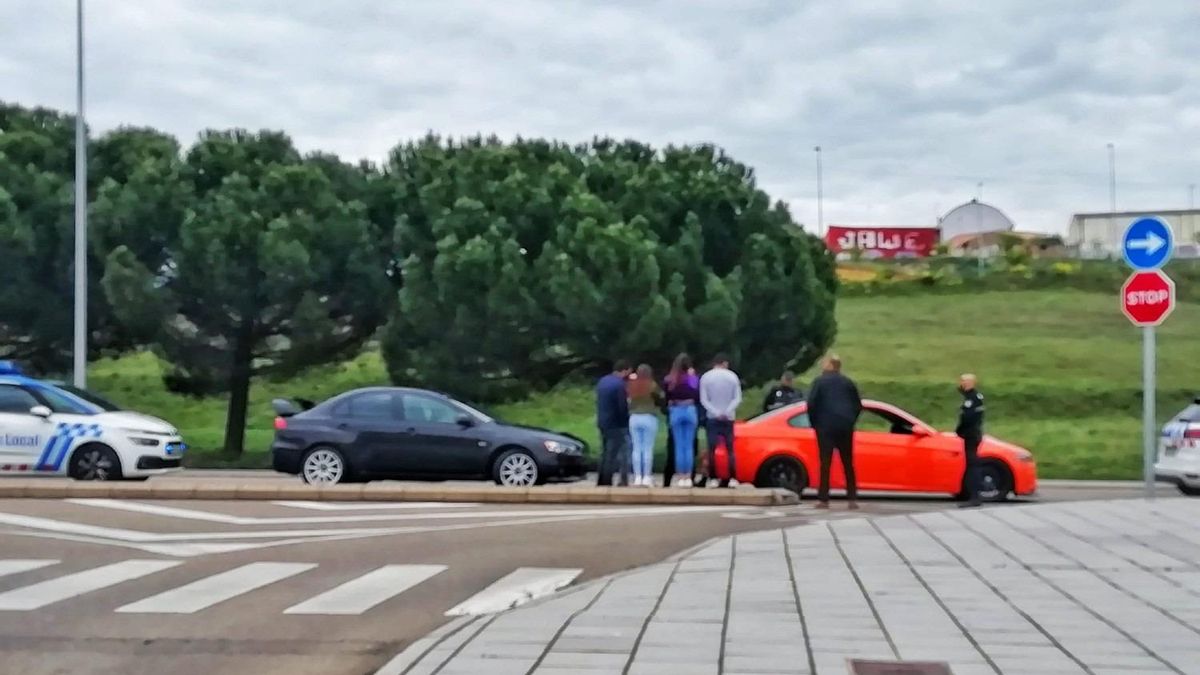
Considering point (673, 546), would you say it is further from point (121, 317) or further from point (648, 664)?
point (121, 317)

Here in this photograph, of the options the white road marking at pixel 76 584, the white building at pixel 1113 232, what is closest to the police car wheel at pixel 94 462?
the white road marking at pixel 76 584

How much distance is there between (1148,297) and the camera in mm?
14461

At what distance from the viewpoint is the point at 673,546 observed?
12750mm

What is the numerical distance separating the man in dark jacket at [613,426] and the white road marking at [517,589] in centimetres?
737

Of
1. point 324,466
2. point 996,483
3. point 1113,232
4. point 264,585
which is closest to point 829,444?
point 996,483

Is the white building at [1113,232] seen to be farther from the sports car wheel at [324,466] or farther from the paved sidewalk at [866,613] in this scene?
the paved sidewalk at [866,613]

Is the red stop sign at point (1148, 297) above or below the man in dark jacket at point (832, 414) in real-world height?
above

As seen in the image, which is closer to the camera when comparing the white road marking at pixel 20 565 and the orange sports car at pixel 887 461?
the white road marking at pixel 20 565

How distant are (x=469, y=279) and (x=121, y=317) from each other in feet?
21.2

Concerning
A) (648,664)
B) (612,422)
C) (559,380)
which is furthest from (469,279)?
(648,664)

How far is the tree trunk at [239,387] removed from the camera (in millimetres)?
28594

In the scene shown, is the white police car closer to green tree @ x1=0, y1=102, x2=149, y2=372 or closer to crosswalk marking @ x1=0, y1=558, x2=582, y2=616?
crosswalk marking @ x1=0, y1=558, x2=582, y2=616

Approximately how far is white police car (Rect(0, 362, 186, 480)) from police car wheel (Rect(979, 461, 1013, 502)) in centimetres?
1059

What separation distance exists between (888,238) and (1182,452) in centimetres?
8183
